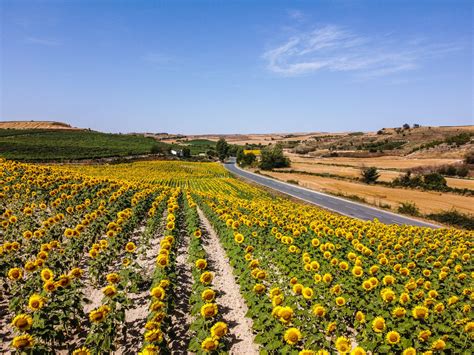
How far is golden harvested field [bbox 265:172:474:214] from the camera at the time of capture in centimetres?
3753

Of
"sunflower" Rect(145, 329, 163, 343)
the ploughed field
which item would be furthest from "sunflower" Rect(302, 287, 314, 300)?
"sunflower" Rect(145, 329, 163, 343)

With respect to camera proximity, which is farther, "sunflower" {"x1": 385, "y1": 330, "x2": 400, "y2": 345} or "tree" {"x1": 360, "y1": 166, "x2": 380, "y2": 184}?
"tree" {"x1": 360, "y1": 166, "x2": 380, "y2": 184}

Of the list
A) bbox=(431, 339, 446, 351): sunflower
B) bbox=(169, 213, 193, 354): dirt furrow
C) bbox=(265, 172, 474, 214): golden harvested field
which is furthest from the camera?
bbox=(265, 172, 474, 214): golden harvested field

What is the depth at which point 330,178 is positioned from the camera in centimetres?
6856

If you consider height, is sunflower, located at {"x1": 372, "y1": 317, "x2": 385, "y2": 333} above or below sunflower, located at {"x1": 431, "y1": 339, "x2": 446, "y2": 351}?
above

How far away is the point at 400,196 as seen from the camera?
45125 millimetres

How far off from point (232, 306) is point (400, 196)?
4517cm

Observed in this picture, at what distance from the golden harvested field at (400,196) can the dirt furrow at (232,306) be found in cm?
3355

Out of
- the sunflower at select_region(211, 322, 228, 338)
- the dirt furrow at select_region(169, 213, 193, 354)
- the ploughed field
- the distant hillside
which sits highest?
the distant hillside

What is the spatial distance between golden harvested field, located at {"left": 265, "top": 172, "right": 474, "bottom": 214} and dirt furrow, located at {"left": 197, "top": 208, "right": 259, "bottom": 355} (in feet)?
110

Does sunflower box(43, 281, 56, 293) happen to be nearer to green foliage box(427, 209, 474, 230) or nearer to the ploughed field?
the ploughed field

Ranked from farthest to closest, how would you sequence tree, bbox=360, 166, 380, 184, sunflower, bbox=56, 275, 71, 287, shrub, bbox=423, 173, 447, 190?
tree, bbox=360, 166, 380, 184 → shrub, bbox=423, 173, 447, 190 → sunflower, bbox=56, 275, 71, 287

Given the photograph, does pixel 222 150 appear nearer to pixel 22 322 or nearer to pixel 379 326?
pixel 379 326

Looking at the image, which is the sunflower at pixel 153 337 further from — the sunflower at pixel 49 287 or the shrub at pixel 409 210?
the shrub at pixel 409 210
